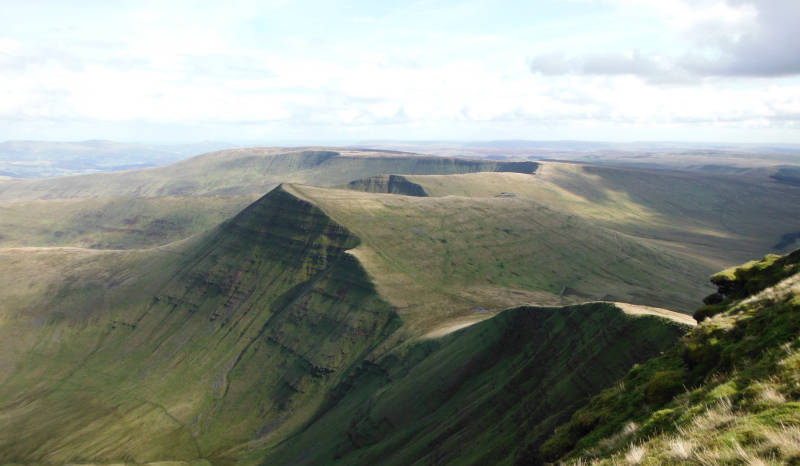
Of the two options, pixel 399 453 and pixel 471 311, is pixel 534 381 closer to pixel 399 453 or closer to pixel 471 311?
pixel 399 453

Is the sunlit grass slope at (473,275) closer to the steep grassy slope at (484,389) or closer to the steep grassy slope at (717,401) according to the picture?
the steep grassy slope at (484,389)

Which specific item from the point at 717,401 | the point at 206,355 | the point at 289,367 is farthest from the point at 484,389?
the point at 206,355

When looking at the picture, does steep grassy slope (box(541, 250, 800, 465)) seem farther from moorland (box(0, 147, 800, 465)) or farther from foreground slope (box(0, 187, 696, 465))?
foreground slope (box(0, 187, 696, 465))

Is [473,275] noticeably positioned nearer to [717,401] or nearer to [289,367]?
[289,367]

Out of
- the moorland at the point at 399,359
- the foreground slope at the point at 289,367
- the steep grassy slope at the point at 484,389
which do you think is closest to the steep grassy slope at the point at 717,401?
the moorland at the point at 399,359

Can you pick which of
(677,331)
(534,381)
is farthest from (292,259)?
(677,331)

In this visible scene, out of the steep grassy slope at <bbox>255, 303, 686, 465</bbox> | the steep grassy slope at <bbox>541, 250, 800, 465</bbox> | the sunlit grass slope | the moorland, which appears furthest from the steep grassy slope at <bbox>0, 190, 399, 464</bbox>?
the steep grassy slope at <bbox>541, 250, 800, 465</bbox>
